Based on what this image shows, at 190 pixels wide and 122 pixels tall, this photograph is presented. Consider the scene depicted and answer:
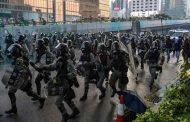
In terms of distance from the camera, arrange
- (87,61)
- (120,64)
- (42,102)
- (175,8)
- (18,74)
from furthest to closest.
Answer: (175,8) → (87,61) → (120,64) → (42,102) → (18,74)

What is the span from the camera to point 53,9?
63625mm

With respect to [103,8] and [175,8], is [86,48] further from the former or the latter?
[175,8]

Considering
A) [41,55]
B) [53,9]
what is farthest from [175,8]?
[41,55]

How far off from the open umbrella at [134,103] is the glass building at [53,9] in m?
34.1

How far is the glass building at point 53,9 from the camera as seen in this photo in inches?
2307

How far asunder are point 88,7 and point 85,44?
319ft

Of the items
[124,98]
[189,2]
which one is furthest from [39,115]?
[189,2]

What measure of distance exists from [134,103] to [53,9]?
5821 centimetres

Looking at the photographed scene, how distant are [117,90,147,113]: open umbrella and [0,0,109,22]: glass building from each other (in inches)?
1344

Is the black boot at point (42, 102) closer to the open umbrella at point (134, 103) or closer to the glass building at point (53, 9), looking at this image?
the open umbrella at point (134, 103)

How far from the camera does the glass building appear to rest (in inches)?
2307

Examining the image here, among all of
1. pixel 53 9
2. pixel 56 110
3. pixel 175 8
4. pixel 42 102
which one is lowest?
pixel 56 110

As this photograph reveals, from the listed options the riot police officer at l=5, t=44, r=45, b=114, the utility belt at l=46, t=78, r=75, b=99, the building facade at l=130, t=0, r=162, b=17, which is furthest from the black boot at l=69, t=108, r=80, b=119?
the building facade at l=130, t=0, r=162, b=17

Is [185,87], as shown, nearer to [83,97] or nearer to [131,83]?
[83,97]
